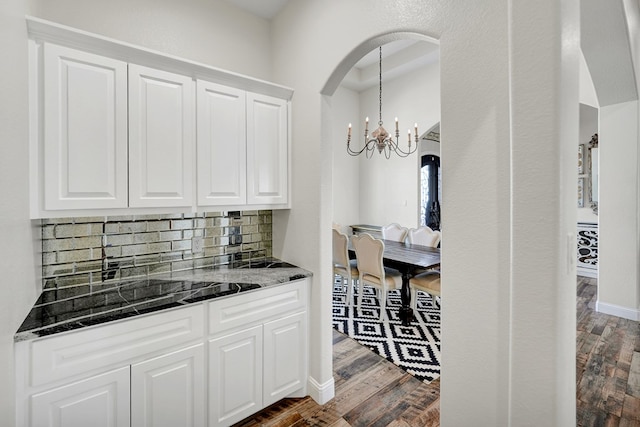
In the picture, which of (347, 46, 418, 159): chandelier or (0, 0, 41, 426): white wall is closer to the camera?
(0, 0, 41, 426): white wall

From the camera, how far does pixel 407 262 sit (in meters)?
3.09

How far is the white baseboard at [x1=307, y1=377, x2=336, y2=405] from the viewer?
205 cm

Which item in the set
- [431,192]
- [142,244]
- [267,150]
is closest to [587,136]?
[431,192]

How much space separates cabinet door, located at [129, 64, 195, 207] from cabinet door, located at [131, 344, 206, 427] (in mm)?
859

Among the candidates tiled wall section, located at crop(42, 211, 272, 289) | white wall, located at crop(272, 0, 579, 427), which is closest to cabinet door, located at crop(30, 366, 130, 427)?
tiled wall section, located at crop(42, 211, 272, 289)

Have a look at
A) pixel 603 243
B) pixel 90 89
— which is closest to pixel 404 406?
pixel 90 89

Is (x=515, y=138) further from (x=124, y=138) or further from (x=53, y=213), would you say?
(x=53, y=213)

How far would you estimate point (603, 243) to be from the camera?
3.54 m

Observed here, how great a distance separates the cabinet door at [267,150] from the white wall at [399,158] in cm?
338

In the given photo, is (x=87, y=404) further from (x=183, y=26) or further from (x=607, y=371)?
(x=607, y=371)

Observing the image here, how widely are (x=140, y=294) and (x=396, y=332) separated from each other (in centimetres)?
236

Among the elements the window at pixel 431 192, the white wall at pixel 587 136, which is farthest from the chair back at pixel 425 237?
the white wall at pixel 587 136

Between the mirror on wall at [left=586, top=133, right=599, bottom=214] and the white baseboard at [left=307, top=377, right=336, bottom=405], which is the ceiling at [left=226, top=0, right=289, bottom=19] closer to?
the white baseboard at [left=307, top=377, right=336, bottom=405]

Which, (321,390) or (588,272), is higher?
(588,272)
